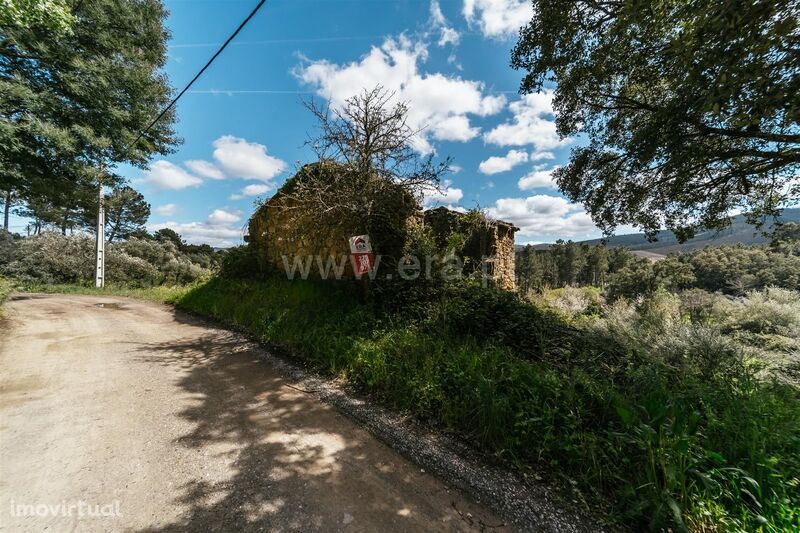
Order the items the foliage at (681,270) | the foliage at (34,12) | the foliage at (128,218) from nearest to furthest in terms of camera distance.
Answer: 1. the foliage at (34,12)
2. the foliage at (681,270)
3. the foliage at (128,218)

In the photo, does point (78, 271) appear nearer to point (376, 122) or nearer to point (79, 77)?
point (79, 77)

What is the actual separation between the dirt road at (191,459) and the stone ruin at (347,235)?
12.3 ft

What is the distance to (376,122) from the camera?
19.8 ft

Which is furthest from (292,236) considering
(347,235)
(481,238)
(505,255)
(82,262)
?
(82,262)

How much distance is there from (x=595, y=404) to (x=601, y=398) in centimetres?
9

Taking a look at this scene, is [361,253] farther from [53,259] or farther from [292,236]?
[53,259]

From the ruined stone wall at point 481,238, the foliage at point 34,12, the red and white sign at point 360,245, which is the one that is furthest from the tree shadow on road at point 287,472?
the foliage at point 34,12

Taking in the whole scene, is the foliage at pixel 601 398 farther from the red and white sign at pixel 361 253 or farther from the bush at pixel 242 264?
the bush at pixel 242 264

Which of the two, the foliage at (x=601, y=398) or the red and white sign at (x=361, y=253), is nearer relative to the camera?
the foliage at (x=601, y=398)

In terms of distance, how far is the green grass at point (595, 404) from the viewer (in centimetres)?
193

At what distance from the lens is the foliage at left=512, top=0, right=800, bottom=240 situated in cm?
271

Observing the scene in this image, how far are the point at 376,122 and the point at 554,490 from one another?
639 cm

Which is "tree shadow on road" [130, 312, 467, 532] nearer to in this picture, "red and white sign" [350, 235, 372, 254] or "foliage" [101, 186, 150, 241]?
"red and white sign" [350, 235, 372, 254]

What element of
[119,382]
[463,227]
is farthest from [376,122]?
[119,382]
